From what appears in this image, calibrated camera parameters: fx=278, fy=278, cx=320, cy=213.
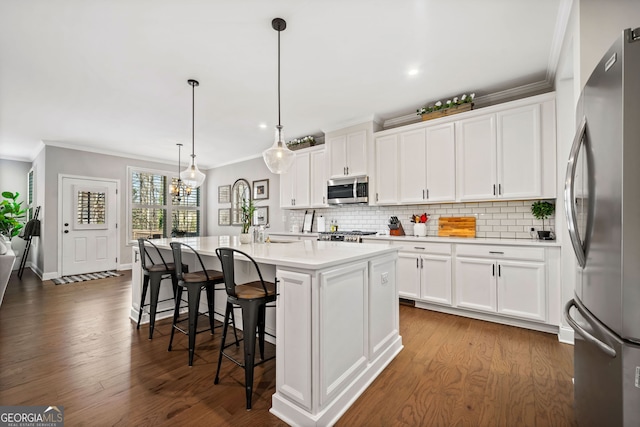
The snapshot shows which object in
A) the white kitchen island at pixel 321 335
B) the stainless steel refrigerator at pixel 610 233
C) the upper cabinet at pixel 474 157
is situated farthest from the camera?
the upper cabinet at pixel 474 157

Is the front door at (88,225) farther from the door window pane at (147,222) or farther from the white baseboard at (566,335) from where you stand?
the white baseboard at (566,335)

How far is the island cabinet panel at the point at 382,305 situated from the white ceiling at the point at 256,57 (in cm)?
190

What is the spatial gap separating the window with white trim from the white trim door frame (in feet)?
1.18

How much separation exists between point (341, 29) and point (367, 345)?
8.06 feet

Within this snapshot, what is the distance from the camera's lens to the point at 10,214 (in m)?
6.17

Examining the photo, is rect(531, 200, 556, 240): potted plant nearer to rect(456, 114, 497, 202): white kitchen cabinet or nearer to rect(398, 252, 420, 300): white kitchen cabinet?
rect(456, 114, 497, 202): white kitchen cabinet

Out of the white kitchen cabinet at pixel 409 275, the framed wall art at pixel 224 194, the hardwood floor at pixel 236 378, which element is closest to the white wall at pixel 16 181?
the framed wall art at pixel 224 194

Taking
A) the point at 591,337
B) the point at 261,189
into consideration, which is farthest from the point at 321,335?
the point at 261,189

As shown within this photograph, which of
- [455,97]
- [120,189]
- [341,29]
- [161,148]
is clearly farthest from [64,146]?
[455,97]

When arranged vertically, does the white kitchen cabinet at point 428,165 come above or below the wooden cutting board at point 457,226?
above

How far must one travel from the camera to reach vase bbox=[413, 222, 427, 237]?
3.85 meters

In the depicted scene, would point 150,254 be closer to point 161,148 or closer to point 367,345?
point 367,345

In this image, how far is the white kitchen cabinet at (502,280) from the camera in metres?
2.73

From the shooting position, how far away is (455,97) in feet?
11.5
